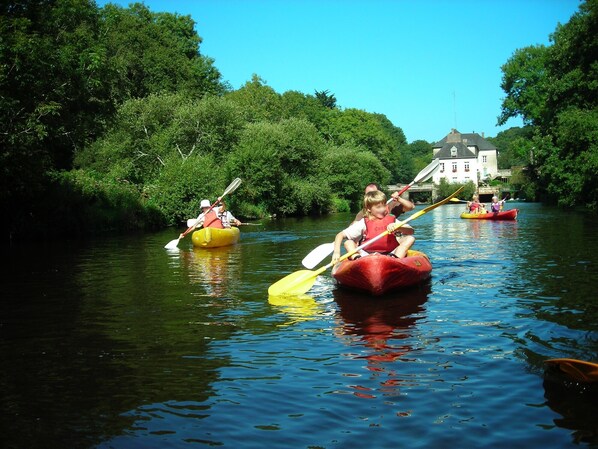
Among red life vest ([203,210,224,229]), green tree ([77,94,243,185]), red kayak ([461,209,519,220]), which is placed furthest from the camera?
green tree ([77,94,243,185])

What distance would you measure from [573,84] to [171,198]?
2256 centimetres

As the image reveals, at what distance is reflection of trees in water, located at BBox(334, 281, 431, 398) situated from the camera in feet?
18.1

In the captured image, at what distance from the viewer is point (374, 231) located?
32.3 ft

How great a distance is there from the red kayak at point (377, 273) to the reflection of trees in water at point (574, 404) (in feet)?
13.1

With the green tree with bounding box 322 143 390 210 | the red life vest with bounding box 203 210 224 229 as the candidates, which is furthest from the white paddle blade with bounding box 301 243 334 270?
the green tree with bounding box 322 143 390 210

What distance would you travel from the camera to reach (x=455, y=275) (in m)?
11.6

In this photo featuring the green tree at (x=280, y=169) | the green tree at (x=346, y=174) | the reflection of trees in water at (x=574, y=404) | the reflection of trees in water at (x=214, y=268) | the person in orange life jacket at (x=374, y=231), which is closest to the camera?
the reflection of trees in water at (x=574, y=404)

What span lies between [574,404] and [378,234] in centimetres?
536

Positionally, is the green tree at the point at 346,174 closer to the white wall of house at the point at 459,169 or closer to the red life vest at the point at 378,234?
the red life vest at the point at 378,234

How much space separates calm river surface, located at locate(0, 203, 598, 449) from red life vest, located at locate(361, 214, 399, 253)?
82 centimetres

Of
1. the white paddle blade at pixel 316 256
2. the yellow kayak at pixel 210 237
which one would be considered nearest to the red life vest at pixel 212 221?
the yellow kayak at pixel 210 237

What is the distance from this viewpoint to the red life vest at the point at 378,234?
9.80m

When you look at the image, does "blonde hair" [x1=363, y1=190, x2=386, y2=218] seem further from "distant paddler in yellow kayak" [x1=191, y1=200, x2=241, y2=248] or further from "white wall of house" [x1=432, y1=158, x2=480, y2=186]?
"white wall of house" [x1=432, y1=158, x2=480, y2=186]

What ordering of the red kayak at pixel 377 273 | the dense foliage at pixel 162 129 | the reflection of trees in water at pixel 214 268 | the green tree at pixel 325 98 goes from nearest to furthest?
the red kayak at pixel 377 273 → the reflection of trees in water at pixel 214 268 → the dense foliage at pixel 162 129 → the green tree at pixel 325 98
